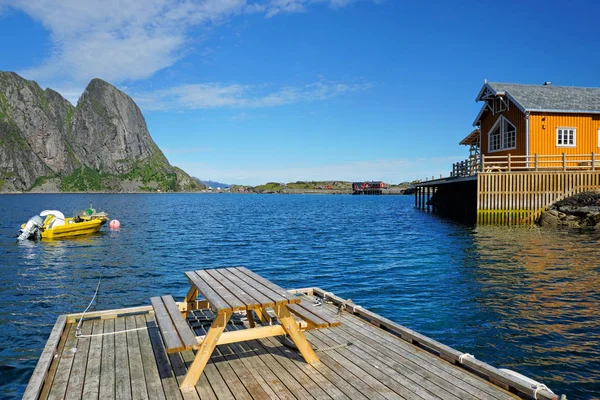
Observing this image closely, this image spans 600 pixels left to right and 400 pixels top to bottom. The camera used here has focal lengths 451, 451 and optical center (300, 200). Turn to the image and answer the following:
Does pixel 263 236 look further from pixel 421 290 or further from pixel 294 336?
pixel 294 336

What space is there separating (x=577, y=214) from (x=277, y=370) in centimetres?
3026

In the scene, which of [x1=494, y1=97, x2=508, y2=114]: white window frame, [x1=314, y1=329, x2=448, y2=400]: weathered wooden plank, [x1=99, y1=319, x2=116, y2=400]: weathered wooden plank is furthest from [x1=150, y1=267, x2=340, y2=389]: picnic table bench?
[x1=494, y1=97, x2=508, y2=114]: white window frame

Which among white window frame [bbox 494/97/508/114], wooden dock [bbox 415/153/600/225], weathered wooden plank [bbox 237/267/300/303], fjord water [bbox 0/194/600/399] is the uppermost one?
white window frame [bbox 494/97/508/114]

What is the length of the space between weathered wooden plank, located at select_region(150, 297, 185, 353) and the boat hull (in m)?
28.4

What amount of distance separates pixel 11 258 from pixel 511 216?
31.2m

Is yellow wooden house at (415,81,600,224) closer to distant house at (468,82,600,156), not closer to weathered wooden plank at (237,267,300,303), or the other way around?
distant house at (468,82,600,156)

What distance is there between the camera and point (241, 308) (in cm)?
587

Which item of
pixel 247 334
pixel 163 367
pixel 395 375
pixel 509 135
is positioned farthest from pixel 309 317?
pixel 509 135

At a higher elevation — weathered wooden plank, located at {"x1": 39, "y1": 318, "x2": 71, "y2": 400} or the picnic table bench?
the picnic table bench

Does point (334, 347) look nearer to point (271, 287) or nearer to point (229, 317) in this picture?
point (271, 287)

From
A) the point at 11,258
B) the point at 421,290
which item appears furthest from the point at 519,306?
the point at 11,258

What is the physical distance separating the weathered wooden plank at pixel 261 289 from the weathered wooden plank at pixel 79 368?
2.61 metres

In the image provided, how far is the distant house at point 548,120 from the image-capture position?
3384 centimetres

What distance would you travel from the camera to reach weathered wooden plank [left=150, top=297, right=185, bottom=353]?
216 inches
